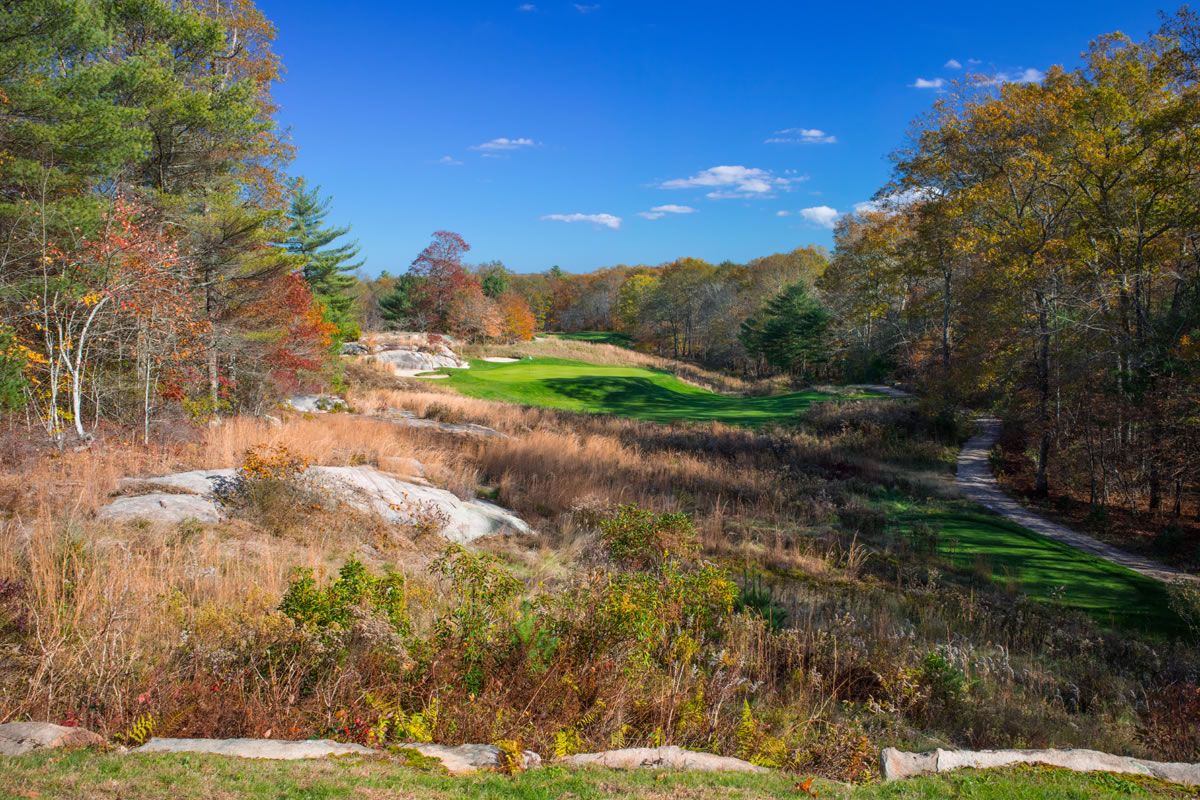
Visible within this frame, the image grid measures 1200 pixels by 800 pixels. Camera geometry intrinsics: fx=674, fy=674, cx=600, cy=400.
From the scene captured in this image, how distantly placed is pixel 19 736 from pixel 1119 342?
16.5 m

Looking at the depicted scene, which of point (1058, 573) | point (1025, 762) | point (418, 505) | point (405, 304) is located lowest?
point (1058, 573)

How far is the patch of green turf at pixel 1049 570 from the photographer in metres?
8.78

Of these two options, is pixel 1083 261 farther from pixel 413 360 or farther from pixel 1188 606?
pixel 413 360

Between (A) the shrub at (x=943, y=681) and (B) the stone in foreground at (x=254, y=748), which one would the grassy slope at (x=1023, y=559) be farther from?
(B) the stone in foreground at (x=254, y=748)

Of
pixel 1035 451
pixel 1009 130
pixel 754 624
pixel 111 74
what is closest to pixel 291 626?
pixel 754 624

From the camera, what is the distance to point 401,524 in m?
8.19

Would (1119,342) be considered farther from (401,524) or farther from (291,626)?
(291,626)

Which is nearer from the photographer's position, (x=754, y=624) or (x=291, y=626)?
(x=291, y=626)

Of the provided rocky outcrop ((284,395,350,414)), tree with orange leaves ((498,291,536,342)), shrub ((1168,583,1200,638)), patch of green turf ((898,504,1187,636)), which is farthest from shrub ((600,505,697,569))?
tree with orange leaves ((498,291,536,342))

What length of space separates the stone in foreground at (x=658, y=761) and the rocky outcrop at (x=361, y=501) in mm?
5286

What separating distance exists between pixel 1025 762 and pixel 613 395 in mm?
28029

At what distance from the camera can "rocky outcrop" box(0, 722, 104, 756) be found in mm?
2834

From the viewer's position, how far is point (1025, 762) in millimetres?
3551

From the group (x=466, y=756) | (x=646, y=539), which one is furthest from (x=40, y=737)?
(x=646, y=539)
